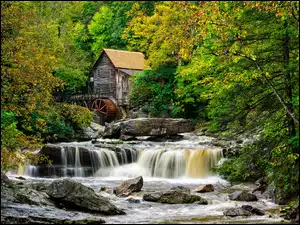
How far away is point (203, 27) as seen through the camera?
888cm

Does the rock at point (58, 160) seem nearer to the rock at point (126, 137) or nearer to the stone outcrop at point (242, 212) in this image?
Answer: the rock at point (126, 137)

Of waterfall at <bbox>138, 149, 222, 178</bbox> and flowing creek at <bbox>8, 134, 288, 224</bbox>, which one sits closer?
flowing creek at <bbox>8, 134, 288, 224</bbox>

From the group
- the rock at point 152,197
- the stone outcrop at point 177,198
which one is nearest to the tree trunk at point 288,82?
the stone outcrop at point 177,198

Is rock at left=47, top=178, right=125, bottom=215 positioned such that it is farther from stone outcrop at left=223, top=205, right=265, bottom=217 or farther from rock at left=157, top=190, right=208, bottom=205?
stone outcrop at left=223, top=205, right=265, bottom=217

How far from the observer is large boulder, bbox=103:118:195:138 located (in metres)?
26.4

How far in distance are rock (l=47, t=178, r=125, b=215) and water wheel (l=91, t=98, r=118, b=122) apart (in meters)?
31.0

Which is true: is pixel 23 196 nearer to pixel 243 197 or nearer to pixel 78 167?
pixel 243 197

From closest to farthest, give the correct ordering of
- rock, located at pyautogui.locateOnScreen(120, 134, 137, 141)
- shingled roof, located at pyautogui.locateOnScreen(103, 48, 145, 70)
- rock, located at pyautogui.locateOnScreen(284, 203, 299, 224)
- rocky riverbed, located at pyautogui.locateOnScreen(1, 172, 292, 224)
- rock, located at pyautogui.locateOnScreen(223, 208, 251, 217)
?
rock, located at pyautogui.locateOnScreen(284, 203, 299, 224) < rocky riverbed, located at pyautogui.locateOnScreen(1, 172, 292, 224) < rock, located at pyautogui.locateOnScreen(223, 208, 251, 217) < rock, located at pyautogui.locateOnScreen(120, 134, 137, 141) < shingled roof, located at pyautogui.locateOnScreen(103, 48, 145, 70)

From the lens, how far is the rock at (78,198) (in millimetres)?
10297

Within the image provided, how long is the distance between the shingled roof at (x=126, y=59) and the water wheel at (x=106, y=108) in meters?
3.97

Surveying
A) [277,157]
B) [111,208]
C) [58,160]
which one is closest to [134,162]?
[58,160]

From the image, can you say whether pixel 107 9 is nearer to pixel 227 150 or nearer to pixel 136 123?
pixel 136 123

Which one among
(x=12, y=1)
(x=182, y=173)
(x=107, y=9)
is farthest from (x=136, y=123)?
(x=107, y=9)

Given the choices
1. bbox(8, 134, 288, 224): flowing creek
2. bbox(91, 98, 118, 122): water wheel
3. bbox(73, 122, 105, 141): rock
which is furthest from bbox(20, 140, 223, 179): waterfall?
bbox(91, 98, 118, 122): water wheel
